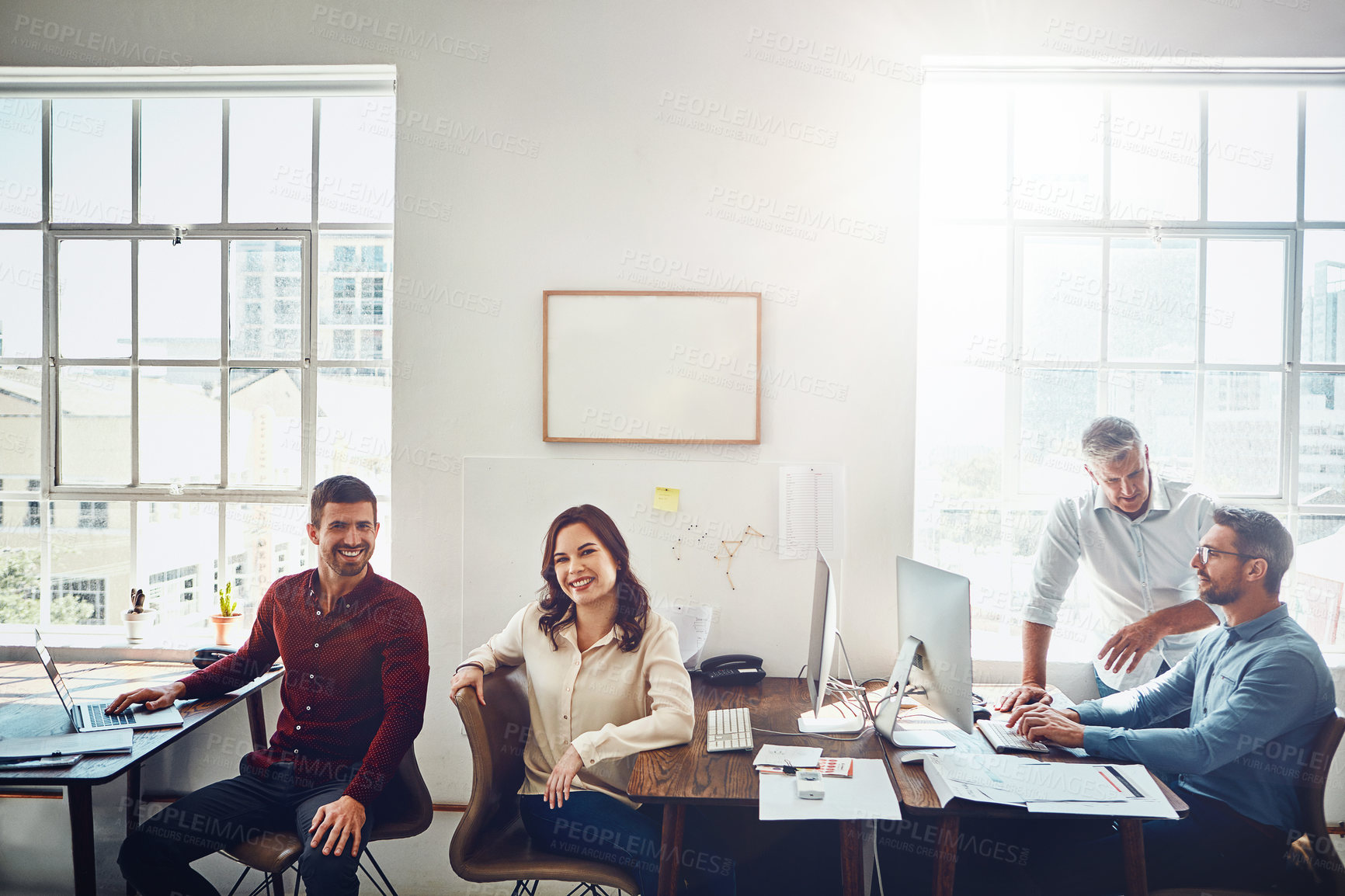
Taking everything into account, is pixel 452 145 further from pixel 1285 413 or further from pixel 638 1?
pixel 1285 413

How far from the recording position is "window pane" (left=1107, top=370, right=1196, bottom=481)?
9.84ft

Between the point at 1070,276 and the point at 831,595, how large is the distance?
1.87 m

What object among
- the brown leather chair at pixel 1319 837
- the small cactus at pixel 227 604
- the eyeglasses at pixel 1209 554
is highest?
the eyeglasses at pixel 1209 554

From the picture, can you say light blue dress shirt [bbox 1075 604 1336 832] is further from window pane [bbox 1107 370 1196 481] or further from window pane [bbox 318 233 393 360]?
window pane [bbox 318 233 393 360]

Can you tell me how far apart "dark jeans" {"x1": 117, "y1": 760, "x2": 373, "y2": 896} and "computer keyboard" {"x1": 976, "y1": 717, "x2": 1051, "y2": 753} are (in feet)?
5.66

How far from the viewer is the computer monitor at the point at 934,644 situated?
1.94m

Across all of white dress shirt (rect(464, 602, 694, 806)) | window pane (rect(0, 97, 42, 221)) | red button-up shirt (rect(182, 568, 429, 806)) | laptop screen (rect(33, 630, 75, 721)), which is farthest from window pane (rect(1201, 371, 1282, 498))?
window pane (rect(0, 97, 42, 221))

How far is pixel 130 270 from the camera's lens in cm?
314

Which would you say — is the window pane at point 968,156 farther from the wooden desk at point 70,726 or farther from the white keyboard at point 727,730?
the wooden desk at point 70,726

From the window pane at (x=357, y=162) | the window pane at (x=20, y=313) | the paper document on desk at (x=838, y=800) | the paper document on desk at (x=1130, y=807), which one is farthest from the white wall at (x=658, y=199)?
the window pane at (x=20, y=313)

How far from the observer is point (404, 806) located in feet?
7.40

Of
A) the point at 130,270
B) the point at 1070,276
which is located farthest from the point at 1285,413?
the point at 130,270

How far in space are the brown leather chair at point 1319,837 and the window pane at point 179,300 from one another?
149 inches

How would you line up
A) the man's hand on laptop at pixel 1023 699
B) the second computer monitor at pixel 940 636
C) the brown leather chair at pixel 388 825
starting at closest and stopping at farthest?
the second computer monitor at pixel 940 636 < the brown leather chair at pixel 388 825 < the man's hand on laptop at pixel 1023 699
